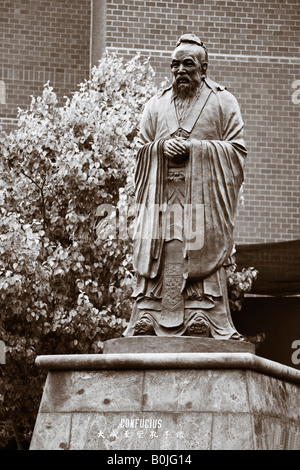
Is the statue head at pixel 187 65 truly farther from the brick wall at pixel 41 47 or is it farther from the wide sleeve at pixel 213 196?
the brick wall at pixel 41 47

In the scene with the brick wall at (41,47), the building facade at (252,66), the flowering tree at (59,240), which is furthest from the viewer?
the brick wall at (41,47)

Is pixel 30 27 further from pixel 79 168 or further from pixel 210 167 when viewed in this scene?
pixel 210 167

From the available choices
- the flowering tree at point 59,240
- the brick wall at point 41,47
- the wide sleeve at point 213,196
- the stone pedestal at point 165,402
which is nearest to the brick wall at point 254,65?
the brick wall at point 41,47

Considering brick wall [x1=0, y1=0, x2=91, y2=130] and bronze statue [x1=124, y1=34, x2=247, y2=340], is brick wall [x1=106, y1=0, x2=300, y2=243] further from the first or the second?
bronze statue [x1=124, y1=34, x2=247, y2=340]

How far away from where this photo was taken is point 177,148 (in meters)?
10.8

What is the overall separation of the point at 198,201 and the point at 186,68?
1.23 metres

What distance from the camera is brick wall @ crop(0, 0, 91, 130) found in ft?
66.9

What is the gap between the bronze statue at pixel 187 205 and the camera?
34.7 feet

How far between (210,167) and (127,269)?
5051 mm

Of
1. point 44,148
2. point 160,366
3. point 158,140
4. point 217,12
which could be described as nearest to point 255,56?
point 217,12

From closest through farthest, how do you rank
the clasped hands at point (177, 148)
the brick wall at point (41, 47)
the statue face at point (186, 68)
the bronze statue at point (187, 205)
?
1. the bronze statue at point (187, 205)
2. the clasped hands at point (177, 148)
3. the statue face at point (186, 68)
4. the brick wall at point (41, 47)

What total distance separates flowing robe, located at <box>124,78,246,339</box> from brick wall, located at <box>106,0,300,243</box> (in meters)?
7.99

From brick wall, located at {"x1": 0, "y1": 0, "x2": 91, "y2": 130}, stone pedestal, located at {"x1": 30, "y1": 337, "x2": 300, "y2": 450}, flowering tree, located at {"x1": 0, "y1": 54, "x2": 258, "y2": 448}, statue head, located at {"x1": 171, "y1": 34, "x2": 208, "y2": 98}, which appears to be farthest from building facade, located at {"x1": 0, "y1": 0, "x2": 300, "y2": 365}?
stone pedestal, located at {"x1": 30, "y1": 337, "x2": 300, "y2": 450}

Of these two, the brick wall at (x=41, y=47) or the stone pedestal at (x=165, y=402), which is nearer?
the stone pedestal at (x=165, y=402)
